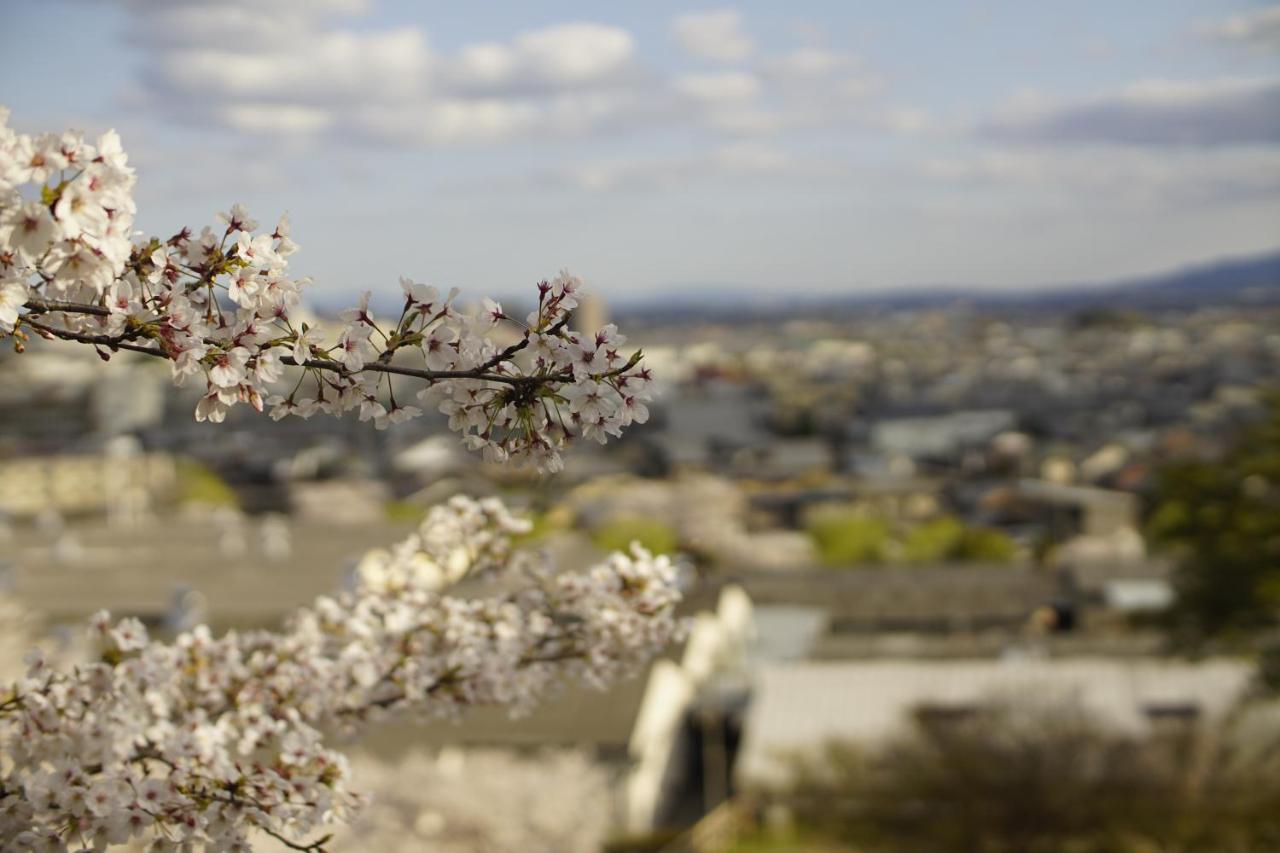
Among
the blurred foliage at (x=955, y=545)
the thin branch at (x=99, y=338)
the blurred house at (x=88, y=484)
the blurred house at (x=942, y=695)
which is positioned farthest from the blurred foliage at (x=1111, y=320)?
the thin branch at (x=99, y=338)

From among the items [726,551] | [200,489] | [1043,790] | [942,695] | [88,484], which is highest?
[88,484]


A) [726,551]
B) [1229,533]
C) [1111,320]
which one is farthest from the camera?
[1111,320]

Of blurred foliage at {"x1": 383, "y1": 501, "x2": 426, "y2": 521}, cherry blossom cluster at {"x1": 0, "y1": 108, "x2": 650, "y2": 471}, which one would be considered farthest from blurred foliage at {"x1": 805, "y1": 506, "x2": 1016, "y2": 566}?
cherry blossom cluster at {"x1": 0, "y1": 108, "x2": 650, "y2": 471}

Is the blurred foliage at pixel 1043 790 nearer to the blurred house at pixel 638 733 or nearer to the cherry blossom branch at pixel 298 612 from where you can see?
the blurred house at pixel 638 733

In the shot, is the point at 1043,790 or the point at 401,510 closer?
the point at 1043,790

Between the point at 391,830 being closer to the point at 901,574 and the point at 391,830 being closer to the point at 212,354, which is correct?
the point at 212,354

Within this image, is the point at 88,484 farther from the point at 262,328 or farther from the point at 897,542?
the point at 262,328

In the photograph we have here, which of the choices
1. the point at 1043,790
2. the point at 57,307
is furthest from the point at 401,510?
the point at 57,307
